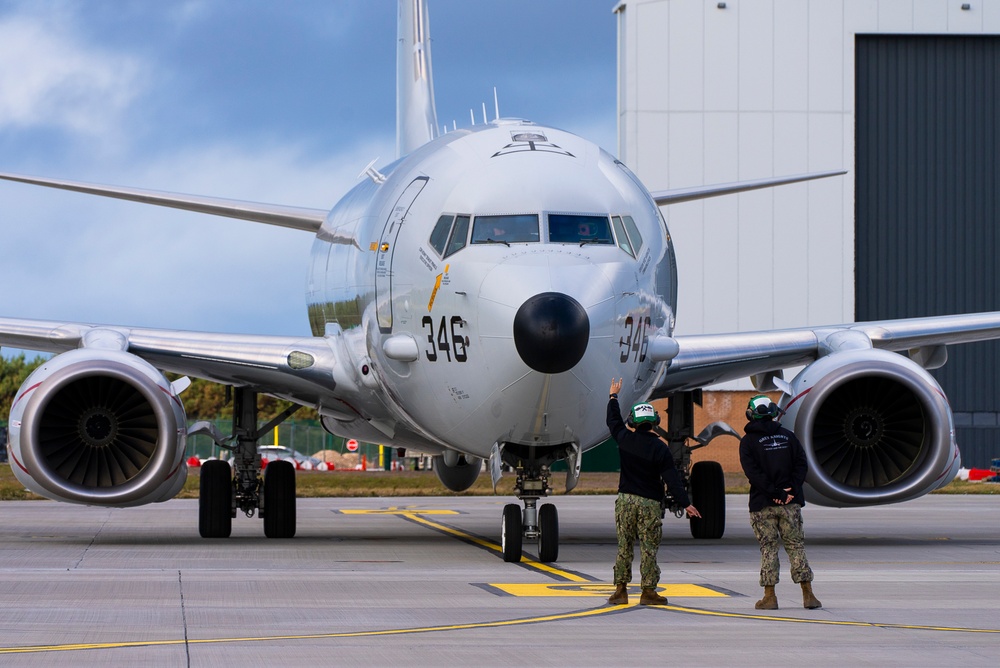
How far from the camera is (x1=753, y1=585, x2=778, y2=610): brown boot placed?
1091 cm

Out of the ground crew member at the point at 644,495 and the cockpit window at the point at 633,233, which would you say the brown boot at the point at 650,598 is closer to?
the ground crew member at the point at 644,495

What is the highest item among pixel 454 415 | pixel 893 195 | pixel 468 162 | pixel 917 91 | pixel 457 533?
pixel 917 91

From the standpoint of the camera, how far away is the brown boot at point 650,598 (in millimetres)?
11086

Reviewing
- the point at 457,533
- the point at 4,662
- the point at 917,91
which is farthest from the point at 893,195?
the point at 4,662

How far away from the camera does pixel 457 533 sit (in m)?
19.7

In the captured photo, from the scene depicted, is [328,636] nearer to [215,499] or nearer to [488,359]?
[488,359]

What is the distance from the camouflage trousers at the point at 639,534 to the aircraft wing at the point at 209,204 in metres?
8.85

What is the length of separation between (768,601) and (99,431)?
780 centimetres

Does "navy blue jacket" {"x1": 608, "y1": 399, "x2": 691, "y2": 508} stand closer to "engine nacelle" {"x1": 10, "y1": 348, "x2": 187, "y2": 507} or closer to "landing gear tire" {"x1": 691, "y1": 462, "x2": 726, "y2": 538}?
"engine nacelle" {"x1": 10, "y1": 348, "x2": 187, "y2": 507}

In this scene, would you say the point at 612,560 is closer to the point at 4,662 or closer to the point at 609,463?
the point at 4,662

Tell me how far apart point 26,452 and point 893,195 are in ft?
121

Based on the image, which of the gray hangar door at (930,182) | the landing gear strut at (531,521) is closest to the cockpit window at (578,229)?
the landing gear strut at (531,521)

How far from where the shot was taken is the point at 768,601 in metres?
10.9

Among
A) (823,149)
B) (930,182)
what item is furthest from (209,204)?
(930,182)
